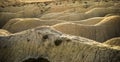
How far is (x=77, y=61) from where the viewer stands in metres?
8.88

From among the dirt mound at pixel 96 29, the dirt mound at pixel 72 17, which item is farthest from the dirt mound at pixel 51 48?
the dirt mound at pixel 72 17

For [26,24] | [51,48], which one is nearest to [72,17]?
[26,24]

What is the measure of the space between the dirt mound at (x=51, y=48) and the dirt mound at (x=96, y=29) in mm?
7642

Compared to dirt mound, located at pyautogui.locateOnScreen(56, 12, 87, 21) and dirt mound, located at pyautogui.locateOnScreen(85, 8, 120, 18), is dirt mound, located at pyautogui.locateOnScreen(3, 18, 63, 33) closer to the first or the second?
dirt mound, located at pyautogui.locateOnScreen(56, 12, 87, 21)

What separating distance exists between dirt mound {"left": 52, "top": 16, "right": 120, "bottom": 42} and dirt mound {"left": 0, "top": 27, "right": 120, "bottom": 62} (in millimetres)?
7642

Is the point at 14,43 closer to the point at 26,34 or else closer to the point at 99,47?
the point at 26,34

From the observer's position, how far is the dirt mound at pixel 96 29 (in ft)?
60.8

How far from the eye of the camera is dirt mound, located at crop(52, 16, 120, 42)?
18.5 meters

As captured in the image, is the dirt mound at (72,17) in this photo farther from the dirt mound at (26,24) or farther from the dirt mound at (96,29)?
the dirt mound at (96,29)

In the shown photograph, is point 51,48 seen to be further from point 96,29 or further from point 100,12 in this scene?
point 100,12

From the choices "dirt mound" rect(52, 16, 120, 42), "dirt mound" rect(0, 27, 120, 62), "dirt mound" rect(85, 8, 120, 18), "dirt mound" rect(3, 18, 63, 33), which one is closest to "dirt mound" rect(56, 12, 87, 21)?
"dirt mound" rect(85, 8, 120, 18)

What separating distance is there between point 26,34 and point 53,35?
1249 mm

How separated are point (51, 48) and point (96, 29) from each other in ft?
33.0

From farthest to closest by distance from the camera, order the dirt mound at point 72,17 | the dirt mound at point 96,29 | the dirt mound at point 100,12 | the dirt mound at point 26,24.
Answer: the dirt mound at point 100,12
the dirt mound at point 72,17
the dirt mound at point 26,24
the dirt mound at point 96,29
